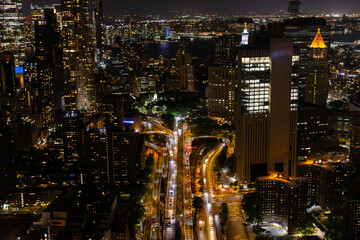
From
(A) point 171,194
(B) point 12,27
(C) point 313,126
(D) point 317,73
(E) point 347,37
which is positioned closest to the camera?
(A) point 171,194

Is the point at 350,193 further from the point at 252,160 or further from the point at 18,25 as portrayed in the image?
the point at 18,25

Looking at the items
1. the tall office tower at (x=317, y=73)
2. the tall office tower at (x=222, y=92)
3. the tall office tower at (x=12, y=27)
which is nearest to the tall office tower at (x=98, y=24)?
the tall office tower at (x=12, y=27)

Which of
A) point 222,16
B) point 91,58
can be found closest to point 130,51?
point 91,58

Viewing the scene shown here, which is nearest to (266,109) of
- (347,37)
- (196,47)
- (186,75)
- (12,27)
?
(186,75)

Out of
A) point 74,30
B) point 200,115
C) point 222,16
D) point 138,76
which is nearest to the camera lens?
point 200,115

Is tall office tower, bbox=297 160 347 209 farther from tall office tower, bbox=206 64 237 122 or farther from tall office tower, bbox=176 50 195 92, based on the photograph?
tall office tower, bbox=176 50 195 92

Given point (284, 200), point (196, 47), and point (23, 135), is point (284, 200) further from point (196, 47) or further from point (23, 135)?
point (196, 47)
